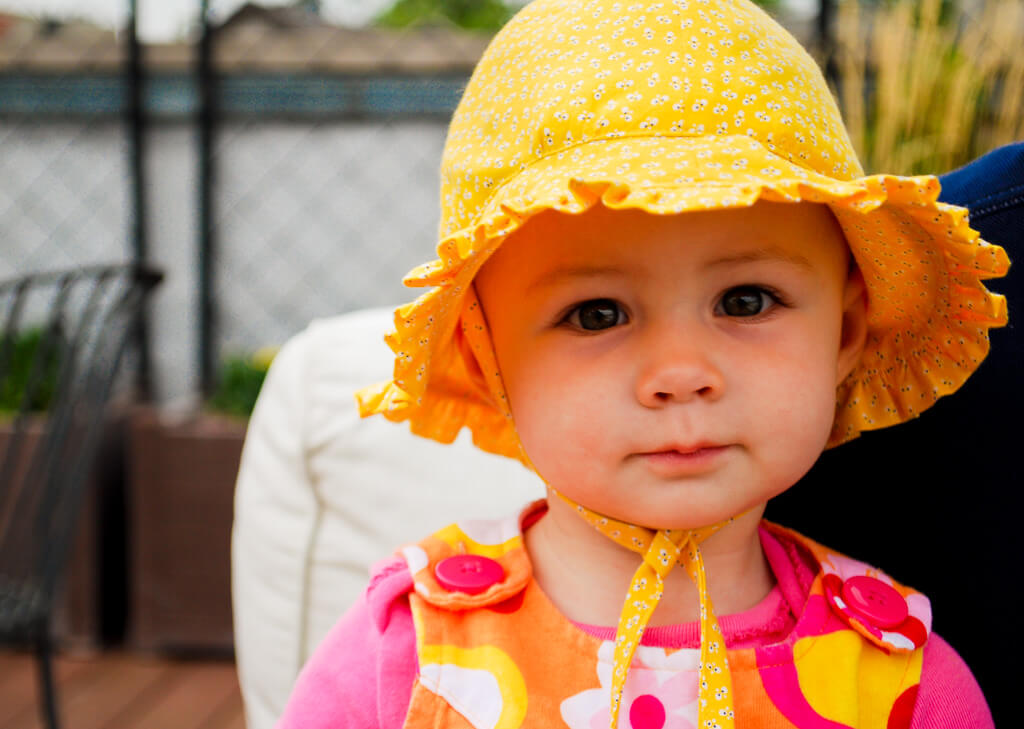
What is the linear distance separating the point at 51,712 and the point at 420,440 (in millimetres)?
1215

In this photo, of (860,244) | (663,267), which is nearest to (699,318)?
(663,267)

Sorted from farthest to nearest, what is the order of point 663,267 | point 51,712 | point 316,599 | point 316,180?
point 316,180 < point 51,712 < point 316,599 < point 663,267

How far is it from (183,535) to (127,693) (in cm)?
41

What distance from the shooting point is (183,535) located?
2553 millimetres

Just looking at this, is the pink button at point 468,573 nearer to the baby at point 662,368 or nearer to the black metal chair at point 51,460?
the baby at point 662,368

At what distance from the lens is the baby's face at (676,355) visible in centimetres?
68

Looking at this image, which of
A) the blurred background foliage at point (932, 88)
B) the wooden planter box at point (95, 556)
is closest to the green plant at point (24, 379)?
the wooden planter box at point (95, 556)

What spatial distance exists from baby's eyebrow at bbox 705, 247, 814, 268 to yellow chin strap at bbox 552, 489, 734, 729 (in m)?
0.21

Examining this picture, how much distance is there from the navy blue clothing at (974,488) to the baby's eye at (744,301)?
270 mm

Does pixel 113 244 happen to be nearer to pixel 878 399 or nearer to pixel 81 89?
pixel 81 89

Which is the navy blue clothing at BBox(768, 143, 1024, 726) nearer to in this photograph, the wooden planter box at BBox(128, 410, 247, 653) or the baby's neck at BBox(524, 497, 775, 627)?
the baby's neck at BBox(524, 497, 775, 627)

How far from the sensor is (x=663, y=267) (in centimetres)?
68

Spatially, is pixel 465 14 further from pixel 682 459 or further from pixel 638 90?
pixel 682 459

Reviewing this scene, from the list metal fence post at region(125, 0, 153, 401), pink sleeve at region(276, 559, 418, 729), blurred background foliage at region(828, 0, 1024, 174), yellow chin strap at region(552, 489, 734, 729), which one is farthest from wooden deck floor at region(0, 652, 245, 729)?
blurred background foliage at region(828, 0, 1024, 174)
